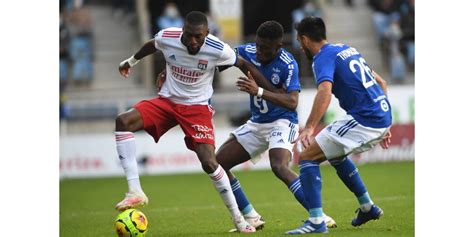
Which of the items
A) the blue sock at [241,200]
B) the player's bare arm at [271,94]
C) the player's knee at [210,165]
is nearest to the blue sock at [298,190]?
the blue sock at [241,200]

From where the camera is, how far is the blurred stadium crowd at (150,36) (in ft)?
75.7

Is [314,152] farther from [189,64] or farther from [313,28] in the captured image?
[189,64]

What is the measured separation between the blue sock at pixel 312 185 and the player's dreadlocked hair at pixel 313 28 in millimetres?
1327

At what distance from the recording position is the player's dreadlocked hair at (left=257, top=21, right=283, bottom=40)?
1064 centimetres

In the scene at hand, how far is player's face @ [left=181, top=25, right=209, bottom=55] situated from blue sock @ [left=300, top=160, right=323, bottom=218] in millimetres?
1765

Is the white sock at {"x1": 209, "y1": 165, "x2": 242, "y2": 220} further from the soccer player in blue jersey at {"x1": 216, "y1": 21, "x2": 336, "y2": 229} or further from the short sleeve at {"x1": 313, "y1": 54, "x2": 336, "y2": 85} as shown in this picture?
the short sleeve at {"x1": 313, "y1": 54, "x2": 336, "y2": 85}

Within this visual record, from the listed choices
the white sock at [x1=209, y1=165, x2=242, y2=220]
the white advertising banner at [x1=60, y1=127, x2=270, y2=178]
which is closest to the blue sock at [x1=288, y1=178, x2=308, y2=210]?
the white sock at [x1=209, y1=165, x2=242, y2=220]

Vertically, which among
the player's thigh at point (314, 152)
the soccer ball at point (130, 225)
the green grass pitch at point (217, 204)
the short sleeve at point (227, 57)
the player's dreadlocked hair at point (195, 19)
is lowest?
the green grass pitch at point (217, 204)

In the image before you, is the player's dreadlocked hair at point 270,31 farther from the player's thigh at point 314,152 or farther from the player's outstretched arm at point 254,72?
the player's thigh at point 314,152

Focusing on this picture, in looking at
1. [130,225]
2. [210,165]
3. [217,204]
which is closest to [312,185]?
[210,165]

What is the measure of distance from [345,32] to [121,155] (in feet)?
57.1

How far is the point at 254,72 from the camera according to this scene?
10.5 metres

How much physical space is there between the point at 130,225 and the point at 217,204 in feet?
15.6

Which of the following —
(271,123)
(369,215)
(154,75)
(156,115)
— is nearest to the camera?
(369,215)
